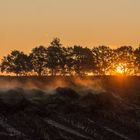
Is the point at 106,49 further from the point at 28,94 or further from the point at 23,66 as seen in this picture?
the point at 28,94

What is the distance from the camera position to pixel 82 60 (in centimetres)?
15412

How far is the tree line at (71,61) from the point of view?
15112cm

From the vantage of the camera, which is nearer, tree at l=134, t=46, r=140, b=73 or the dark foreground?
the dark foreground

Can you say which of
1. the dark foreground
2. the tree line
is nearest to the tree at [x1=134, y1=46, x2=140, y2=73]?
the tree line

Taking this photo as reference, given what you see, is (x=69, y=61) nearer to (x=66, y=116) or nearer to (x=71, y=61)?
(x=71, y=61)

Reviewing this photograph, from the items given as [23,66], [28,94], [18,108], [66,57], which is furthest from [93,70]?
[18,108]

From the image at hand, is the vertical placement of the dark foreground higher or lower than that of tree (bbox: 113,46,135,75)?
lower

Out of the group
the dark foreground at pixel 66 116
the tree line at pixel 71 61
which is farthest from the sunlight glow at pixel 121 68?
the dark foreground at pixel 66 116

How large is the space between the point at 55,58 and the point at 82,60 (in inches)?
341

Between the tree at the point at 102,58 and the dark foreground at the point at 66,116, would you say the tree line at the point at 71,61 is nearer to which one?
the tree at the point at 102,58

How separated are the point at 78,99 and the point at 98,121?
28.1ft

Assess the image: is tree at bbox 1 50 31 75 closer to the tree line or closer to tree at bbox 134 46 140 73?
the tree line

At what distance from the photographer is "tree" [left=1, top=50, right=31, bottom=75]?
153 m

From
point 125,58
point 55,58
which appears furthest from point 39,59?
point 125,58
